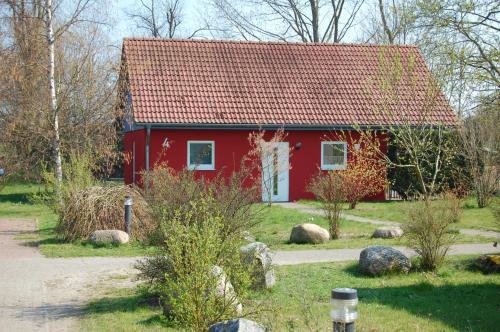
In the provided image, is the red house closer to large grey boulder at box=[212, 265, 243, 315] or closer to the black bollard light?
→ the black bollard light

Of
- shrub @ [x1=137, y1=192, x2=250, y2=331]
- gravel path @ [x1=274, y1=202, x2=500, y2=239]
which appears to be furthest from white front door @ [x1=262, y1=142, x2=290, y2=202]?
shrub @ [x1=137, y1=192, x2=250, y2=331]

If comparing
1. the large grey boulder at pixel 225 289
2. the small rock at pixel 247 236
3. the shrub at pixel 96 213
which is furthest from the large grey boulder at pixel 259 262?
the shrub at pixel 96 213

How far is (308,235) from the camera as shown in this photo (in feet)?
50.3

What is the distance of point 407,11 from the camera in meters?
13.0

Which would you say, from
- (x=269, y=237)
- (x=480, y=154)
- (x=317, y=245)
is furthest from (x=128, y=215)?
(x=480, y=154)

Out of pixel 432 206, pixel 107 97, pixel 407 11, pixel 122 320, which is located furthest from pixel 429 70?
pixel 107 97

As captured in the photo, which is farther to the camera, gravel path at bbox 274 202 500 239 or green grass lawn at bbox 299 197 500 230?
green grass lawn at bbox 299 197 500 230

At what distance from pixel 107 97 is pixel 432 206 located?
16753 millimetres

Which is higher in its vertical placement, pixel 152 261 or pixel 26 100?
pixel 26 100

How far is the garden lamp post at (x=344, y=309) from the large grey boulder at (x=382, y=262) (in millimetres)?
5942

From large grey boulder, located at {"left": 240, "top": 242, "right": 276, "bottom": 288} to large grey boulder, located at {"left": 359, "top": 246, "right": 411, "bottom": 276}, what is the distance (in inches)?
84.0

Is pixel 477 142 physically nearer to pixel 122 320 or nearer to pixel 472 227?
pixel 472 227

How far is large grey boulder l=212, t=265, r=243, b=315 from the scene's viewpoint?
7491 millimetres

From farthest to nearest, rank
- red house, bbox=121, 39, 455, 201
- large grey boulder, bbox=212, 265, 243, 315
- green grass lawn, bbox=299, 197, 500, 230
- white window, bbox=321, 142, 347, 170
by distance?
white window, bbox=321, 142, 347, 170
red house, bbox=121, 39, 455, 201
green grass lawn, bbox=299, 197, 500, 230
large grey boulder, bbox=212, 265, 243, 315
